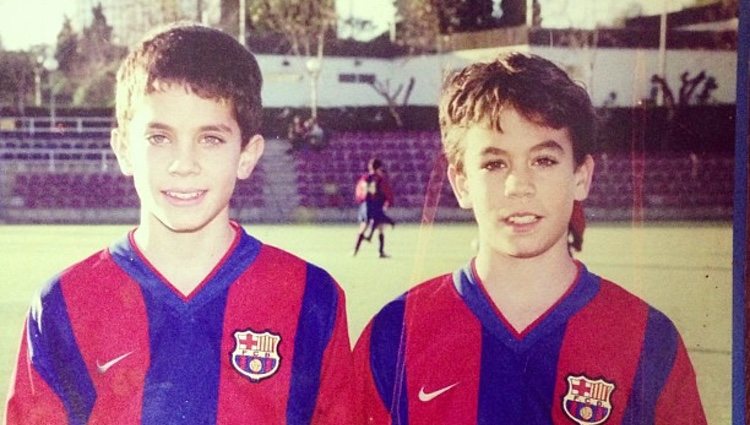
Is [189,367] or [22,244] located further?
[22,244]

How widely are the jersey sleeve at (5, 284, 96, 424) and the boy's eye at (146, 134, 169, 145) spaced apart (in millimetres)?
498

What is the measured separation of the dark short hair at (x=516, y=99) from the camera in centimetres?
199

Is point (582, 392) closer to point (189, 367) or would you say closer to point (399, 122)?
point (399, 122)

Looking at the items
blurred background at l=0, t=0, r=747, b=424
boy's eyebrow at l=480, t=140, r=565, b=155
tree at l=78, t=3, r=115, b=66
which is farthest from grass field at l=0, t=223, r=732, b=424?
tree at l=78, t=3, r=115, b=66

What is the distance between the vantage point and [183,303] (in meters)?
2.00

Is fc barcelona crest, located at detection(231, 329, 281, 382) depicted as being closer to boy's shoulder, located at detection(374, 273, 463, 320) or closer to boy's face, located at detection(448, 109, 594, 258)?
boy's shoulder, located at detection(374, 273, 463, 320)

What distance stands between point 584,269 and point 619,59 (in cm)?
57

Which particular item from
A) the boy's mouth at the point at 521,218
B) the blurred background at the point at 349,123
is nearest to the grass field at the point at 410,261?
the blurred background at the point at 349,123

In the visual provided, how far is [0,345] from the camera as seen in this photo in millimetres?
2043

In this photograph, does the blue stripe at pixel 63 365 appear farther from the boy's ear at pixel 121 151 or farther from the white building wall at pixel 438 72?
the white building wall at pixel 438 72

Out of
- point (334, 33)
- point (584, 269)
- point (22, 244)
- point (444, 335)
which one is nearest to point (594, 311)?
point (584, 269)

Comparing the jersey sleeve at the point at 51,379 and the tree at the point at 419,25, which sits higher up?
the tree at the point at 419,25

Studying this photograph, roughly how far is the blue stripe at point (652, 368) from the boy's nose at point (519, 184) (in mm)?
488

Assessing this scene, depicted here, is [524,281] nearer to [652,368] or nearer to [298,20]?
[652,368]
